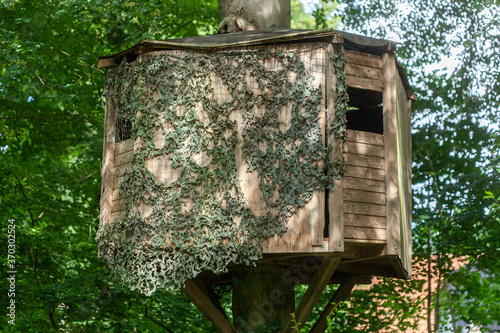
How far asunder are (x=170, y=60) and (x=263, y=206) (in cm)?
174

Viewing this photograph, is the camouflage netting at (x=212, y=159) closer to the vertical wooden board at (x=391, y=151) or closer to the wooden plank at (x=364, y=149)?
the wooden plank at (x=364, y=149)

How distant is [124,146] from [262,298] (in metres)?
2.34

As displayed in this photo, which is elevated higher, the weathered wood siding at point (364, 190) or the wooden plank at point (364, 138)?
the wooden plank at point (364, 138)

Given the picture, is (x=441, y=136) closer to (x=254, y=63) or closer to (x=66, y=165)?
(x=254, y=63)

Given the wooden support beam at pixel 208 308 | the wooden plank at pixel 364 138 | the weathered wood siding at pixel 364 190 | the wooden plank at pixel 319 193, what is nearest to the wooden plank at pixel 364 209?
the weathered wood siding at pixel 364 190

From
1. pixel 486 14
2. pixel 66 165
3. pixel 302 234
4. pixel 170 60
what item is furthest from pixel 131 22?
pixel 486 14

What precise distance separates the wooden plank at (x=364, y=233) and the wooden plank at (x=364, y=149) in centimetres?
74

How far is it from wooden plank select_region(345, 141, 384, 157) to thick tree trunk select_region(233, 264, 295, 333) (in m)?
1.97

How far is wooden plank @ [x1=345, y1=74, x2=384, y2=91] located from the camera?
19.9 feet

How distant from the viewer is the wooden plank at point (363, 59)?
612cm

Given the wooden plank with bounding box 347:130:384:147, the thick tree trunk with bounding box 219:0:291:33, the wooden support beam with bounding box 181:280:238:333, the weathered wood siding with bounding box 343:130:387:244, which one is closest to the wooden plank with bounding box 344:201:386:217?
the weathered wood siding with bounding box 343:130:387:244

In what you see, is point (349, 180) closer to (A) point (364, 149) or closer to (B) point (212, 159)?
(A) point (364, 149)

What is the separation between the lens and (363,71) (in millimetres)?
6152

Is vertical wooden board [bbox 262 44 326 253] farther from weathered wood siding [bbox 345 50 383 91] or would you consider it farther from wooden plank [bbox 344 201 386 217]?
weathered wood siding [bbox 345 50 383 91]
